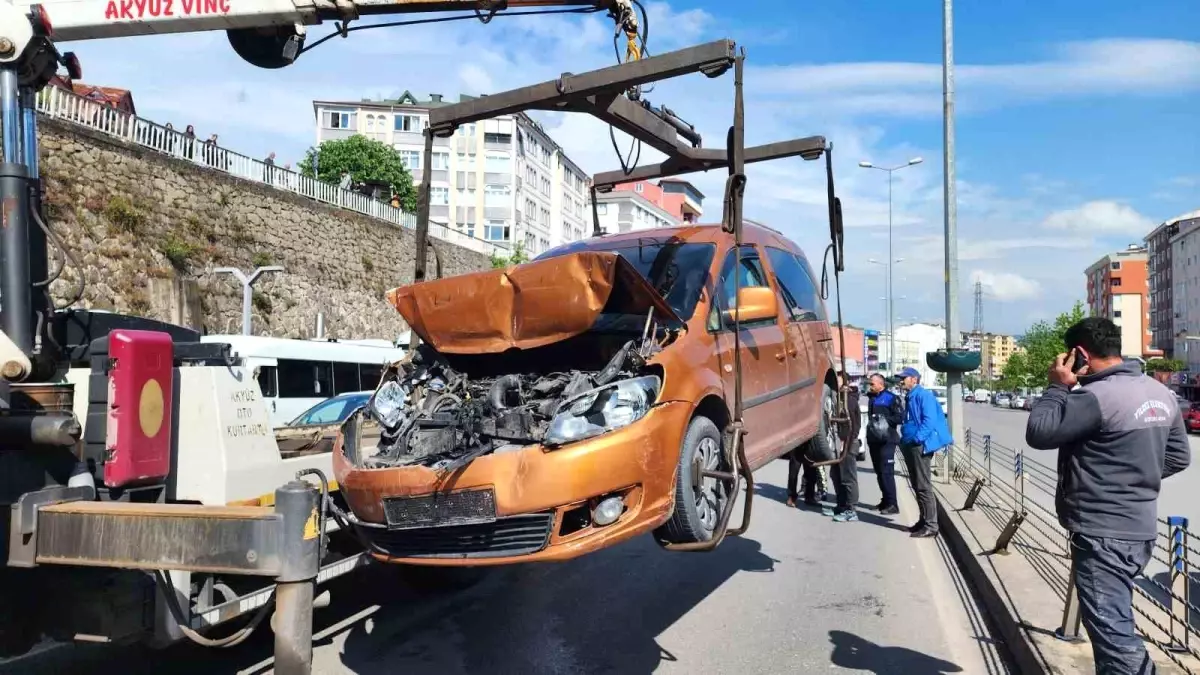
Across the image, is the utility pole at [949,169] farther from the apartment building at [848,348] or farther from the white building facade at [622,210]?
the white building facade at [622,210]

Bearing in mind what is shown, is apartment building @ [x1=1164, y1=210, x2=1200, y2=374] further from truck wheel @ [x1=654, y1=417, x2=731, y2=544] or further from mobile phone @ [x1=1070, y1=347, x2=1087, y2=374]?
truck wheel @ [x1=654, y1=417, x2=731, y2=544]

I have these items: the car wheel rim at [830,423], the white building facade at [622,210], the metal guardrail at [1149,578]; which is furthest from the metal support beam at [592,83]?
the white building facade at [622,210]

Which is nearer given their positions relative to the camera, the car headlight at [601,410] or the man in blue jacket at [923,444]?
the car headlight at [601,410]

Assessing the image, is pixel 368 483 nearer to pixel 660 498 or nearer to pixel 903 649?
pixel 660 498

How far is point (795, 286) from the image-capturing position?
23.2ft

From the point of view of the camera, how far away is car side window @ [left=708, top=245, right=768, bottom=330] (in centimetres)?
520

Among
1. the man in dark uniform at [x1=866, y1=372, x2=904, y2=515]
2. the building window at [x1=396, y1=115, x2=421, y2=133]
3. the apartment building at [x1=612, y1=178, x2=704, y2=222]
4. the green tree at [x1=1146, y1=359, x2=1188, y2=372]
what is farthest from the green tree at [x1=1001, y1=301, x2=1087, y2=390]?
the man in dark uniform at [x1=866, y1=372, x2=904, y2=515]

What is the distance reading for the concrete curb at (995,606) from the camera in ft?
16.8

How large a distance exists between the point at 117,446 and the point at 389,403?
58.1 inches

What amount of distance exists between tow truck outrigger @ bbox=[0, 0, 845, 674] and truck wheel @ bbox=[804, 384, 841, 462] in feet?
8.84

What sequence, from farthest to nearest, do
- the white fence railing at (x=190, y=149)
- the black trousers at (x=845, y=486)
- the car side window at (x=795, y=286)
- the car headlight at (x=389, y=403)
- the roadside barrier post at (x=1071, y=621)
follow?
the white fence railing at (x=190, y=149) → the black trousers at (x=845, y=486) → the car side window at (x=795, y=286) → the roadside barrier post at (x=1071, y=621) → the car headlight at (x=389, y=403)

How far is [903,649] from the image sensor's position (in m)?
5.67

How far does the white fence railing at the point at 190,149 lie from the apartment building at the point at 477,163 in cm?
3022

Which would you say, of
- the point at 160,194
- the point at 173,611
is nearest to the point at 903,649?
the point at 173,611
